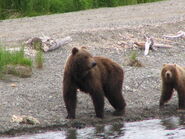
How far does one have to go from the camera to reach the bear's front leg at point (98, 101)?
11133 mm

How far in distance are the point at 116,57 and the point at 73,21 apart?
438cm

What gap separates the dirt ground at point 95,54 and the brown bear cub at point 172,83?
0.65 ft

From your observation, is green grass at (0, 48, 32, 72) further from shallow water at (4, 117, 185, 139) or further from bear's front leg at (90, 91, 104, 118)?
shallow water at (4, 117, 185, 139)

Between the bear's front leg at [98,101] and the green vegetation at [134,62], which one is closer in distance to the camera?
the bear's front leg at [98,101]

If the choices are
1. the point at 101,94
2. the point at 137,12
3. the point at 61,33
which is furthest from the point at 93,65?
the point at 137,12

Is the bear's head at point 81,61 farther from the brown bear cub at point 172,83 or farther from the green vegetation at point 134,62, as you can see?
the green vegetation at point 134,62

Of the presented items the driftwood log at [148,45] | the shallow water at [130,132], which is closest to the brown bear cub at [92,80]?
the shallow water at [130,132]

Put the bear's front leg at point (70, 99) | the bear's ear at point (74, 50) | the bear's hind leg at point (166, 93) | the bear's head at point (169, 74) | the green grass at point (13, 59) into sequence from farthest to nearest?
the green grass at point (13, 59)
the bear's hind leg at point (166, 93)
the bear's head at point (169, 74)
the bear's front leg at point (70, 99)
the bear's ear at point (74, 50)

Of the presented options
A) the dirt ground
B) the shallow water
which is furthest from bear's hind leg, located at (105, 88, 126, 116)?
the shallow water

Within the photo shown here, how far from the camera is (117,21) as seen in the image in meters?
19.1

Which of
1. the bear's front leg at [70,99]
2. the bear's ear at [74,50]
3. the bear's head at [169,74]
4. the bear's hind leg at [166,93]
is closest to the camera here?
the bear's ear at [74,50]

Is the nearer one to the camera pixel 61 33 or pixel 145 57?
pixel 145 57

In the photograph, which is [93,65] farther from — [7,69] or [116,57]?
[116,57]

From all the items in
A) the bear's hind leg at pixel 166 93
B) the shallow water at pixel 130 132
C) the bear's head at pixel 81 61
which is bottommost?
the shallow water at pixel 130 132
